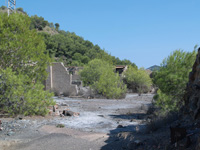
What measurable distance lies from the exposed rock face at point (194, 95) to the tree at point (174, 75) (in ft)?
9.54

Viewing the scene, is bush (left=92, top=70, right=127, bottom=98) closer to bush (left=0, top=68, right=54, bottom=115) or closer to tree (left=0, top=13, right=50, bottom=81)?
tree (left=0, top=13, right=50, bottom=81)

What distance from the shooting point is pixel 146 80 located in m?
38.5

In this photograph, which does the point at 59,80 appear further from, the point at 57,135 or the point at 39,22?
the point at 39,22

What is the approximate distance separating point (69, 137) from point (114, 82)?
1981cm

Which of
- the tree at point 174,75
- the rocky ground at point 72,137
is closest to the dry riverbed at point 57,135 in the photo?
the rocky ground at point 72,137

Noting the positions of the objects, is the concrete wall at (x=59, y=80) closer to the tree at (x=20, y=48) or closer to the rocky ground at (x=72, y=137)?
the tree at (x=20, y=48)

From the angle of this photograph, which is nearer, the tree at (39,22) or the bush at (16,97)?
the bush at (16,97)

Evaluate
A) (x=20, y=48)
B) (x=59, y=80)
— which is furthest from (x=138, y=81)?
(x=20, y=48)

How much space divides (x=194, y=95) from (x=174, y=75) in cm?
378

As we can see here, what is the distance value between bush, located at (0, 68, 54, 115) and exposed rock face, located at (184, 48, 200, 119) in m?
6.93

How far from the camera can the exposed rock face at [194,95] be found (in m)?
6.68

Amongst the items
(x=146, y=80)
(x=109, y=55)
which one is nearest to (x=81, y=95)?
(x=146, y=80)

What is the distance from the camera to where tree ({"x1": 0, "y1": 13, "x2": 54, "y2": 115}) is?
1131 centimetres

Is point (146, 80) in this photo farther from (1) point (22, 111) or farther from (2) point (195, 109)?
(2) point (195, 109)
